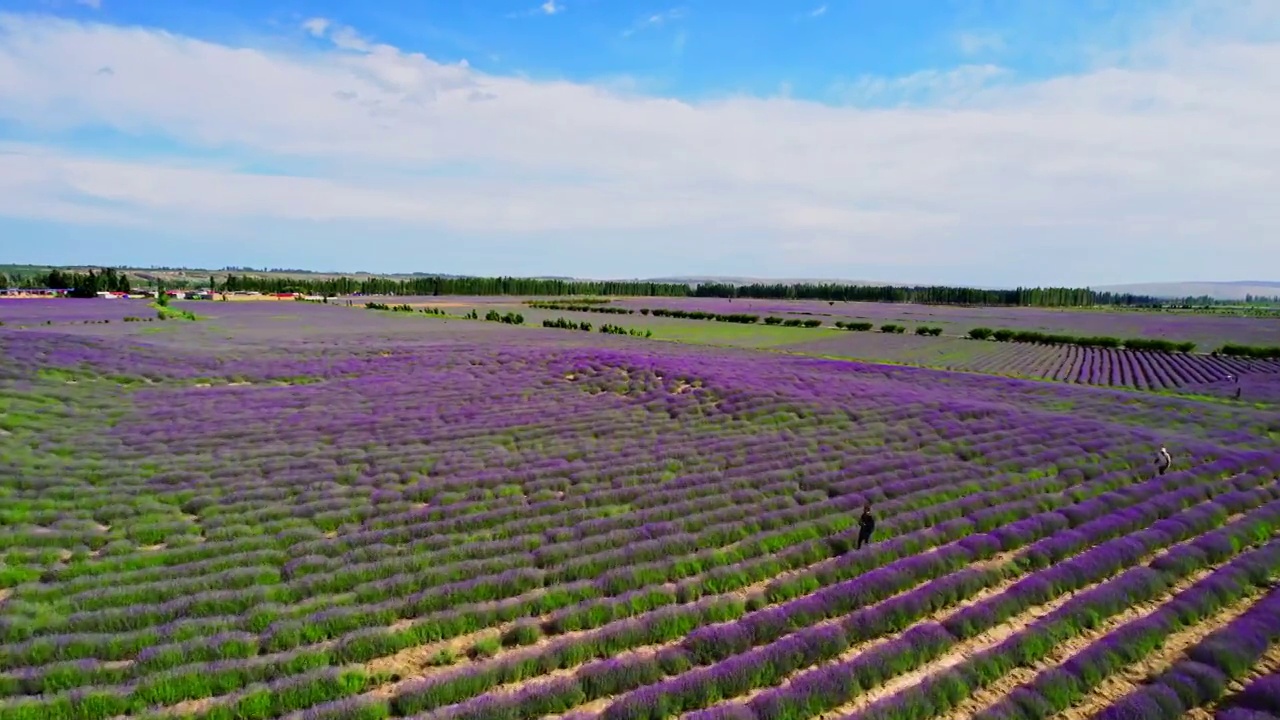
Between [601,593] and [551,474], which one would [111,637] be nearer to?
[601,593]

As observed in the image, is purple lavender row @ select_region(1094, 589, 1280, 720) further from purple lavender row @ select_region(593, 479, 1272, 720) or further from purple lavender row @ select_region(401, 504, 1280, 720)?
purple lavender row @ select_region(401, 504, 1280, 720)

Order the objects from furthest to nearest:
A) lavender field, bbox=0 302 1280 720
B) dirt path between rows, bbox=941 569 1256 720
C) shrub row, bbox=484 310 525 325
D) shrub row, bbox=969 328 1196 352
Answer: shrub row, bbox=484 310 525 325, shrub row, bbox=969 328 1196 352, dirt path between rows, bbox=941 569 1256 720, lavender field, bbox=0 302 1280 720

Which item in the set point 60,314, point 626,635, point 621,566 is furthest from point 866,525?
point 60,314

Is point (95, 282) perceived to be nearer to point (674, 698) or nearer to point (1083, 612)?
point (674, 698)

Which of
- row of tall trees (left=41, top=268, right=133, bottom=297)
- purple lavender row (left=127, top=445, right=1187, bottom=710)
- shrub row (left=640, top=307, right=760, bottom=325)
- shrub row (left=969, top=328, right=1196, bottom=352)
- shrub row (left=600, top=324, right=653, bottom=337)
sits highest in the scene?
row of tall trees (left=41, top=268, right=133, bottom=297)

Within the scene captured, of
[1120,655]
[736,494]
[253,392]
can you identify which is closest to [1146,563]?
[1120,655]

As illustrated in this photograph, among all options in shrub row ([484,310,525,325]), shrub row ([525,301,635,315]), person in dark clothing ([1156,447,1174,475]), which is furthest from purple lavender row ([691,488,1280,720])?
shrub row ([525,301,635,315])
